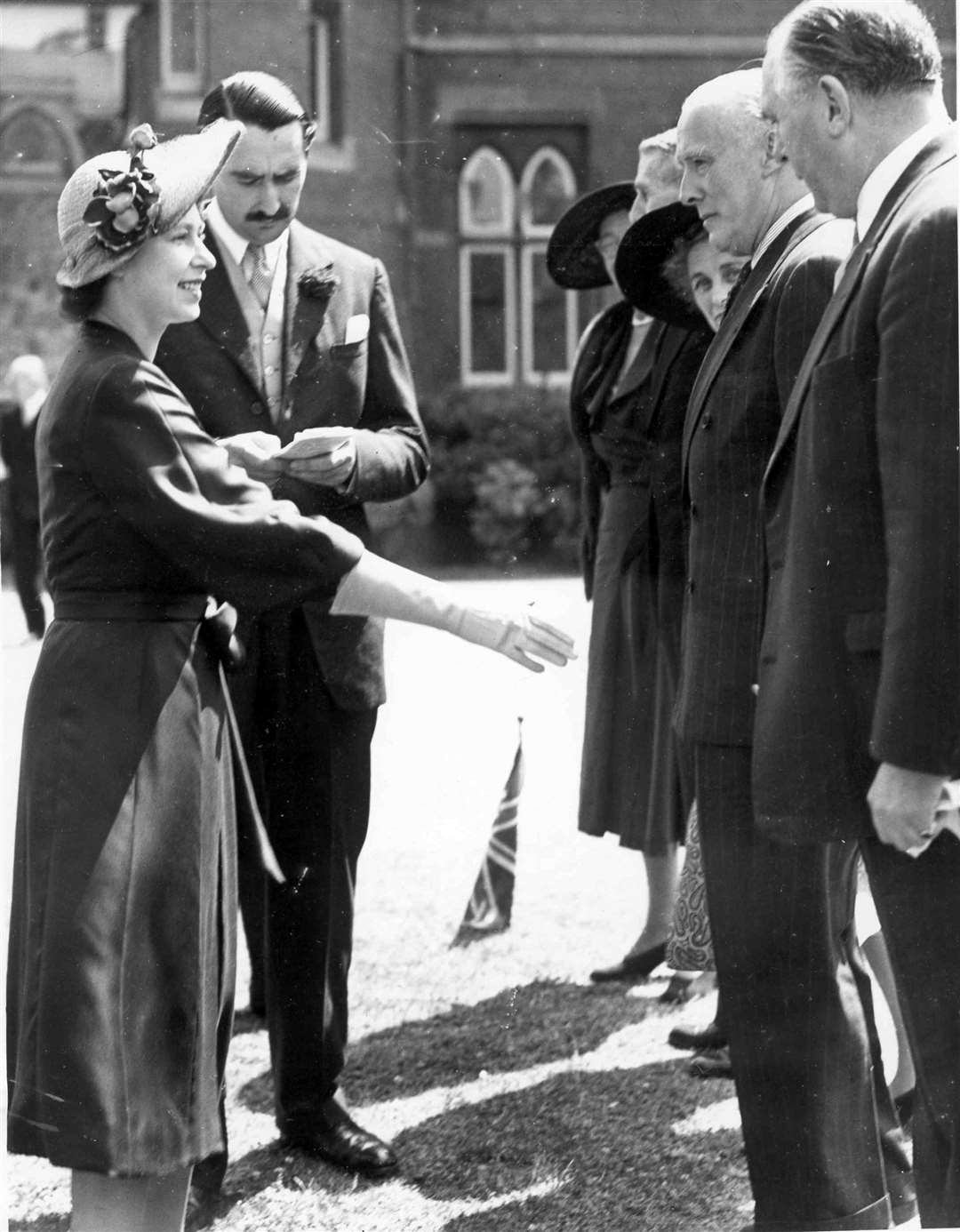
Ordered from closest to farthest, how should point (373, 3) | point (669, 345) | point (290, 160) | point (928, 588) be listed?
point (928, 588) → point (290, 160) → point (669, 345) → point (373, 3)

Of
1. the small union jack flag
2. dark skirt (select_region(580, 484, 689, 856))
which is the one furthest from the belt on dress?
dark skirt (select_region(580, 484, 689, 856))

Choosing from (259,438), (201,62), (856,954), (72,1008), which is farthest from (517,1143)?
(201,62)

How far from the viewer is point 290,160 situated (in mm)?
3719

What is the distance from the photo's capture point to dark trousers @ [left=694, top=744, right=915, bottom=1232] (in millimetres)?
2990

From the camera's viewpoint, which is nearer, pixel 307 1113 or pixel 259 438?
pixel 259 438

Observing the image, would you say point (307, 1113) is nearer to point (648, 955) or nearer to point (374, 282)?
point (648, 955)

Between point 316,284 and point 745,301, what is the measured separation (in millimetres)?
1097

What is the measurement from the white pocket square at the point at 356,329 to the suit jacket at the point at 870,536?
1.28 m

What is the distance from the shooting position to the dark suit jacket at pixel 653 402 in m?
4.56

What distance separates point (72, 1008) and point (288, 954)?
107 cm

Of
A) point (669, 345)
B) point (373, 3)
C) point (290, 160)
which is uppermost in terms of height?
point (373, 3)

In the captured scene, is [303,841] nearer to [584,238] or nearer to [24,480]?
[584,238]

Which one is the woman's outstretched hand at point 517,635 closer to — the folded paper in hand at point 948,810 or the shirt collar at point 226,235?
the folded paper in hand at point 948,810

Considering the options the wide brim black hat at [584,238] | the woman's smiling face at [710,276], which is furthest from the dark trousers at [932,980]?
the wide brim black hat at [584,238]
